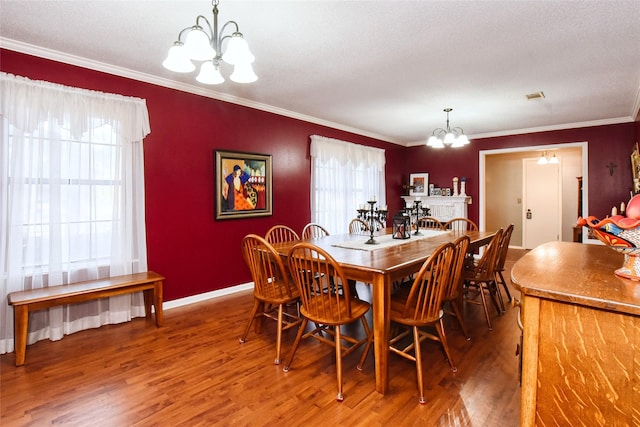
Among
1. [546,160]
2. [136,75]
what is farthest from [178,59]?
[546,160]

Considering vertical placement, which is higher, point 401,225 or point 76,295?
point 401,225

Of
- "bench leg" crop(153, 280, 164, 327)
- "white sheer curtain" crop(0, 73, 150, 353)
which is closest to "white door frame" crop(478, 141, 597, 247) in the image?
"bench leg" crop(153, 280, 164, 327)

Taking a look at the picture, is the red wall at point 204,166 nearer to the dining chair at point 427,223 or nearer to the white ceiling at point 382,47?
the white ceiling at point 382,47

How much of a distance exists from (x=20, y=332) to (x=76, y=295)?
38 centimetres

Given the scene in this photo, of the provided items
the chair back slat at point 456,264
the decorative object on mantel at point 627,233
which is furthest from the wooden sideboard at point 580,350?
the chair back slat at point 456,264

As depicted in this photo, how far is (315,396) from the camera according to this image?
1.97m

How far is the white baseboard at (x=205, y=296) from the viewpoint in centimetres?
353

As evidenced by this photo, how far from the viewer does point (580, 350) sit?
1.01m

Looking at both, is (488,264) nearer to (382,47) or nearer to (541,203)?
(382,47)

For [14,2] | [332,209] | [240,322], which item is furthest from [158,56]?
[332,209]

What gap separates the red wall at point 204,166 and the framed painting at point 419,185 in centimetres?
223

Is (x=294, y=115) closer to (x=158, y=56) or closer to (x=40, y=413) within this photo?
(x=158, y=56)

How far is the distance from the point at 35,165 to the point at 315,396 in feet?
8.93

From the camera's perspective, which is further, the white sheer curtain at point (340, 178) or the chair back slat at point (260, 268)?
the white sheer curtain at point (340, 178)
